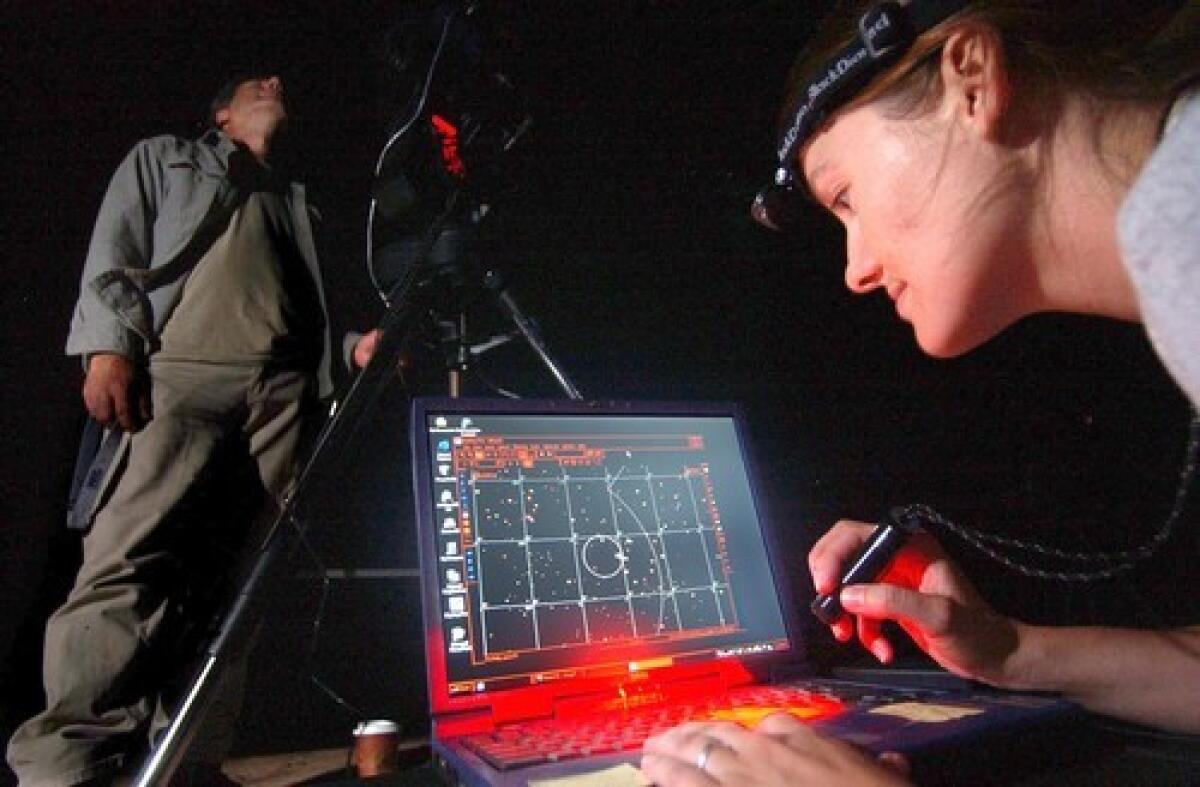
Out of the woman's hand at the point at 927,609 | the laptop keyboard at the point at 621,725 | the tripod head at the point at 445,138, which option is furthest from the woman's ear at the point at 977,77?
the tripod head at the point at 445,138

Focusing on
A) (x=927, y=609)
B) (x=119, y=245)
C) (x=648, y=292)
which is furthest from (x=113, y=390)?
(x=927, y=609)

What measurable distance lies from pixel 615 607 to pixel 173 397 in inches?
49.1

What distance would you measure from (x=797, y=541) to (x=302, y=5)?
7.42 feet

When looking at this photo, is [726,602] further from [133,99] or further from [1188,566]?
[133,99]

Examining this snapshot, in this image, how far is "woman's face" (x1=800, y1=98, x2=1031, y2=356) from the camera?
0.63 meters

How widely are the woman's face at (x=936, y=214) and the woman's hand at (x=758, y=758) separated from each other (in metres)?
0.45

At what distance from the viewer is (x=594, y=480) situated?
34.7 inches

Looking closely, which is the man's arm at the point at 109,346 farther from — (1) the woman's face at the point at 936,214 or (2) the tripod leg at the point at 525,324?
(1) the woman's face at the point at 936,214

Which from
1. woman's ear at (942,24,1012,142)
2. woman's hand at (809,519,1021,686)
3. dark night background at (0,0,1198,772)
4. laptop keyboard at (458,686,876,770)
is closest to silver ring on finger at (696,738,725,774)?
laptop keyboard at (458,686,876,770)

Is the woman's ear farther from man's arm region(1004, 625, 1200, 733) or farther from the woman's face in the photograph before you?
man's arm region(1004, 625, 1200, 733)

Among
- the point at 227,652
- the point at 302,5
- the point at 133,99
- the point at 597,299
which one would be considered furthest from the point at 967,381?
the point at 133,99

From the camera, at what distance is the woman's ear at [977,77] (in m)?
0.59

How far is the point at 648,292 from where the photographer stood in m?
2.22

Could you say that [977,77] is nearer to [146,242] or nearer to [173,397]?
[173,397]
